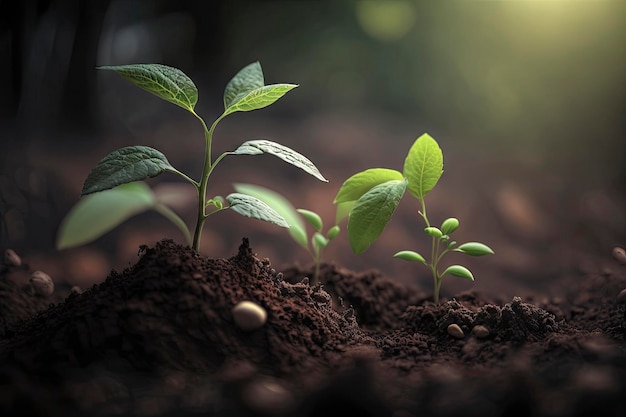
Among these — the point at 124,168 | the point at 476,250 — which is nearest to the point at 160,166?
the point at 124,168

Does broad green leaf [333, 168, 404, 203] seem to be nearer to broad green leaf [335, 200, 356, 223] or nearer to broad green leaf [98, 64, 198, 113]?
broad green leaf [335, 200, 356, 223]

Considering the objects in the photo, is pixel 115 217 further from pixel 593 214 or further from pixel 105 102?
pixel 593 214

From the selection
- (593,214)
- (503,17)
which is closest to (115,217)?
(503,17)

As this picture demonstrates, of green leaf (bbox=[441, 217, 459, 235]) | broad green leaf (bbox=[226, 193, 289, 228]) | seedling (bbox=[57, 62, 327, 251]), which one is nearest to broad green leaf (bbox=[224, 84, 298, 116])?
seedling (bbox=[57, 62, 327, 251])

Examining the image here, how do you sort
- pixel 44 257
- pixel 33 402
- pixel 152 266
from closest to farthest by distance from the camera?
pixel 33 402 → pixel 152 266 → pixel 44 257

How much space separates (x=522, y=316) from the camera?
848mm

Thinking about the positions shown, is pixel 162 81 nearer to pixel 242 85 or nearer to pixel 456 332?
pixel 242 85

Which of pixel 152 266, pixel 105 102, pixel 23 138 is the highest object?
pixel 105 102

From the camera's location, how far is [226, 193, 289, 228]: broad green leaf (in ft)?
2.57

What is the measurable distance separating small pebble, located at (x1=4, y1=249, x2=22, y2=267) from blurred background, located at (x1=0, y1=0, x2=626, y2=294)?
2 cm

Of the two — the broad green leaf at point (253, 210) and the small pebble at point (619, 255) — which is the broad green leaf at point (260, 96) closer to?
the broad green leaf at point (253, 210)

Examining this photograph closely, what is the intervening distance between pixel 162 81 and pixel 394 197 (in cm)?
46

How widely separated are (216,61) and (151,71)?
558 mm

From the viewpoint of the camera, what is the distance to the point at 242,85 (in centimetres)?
94
